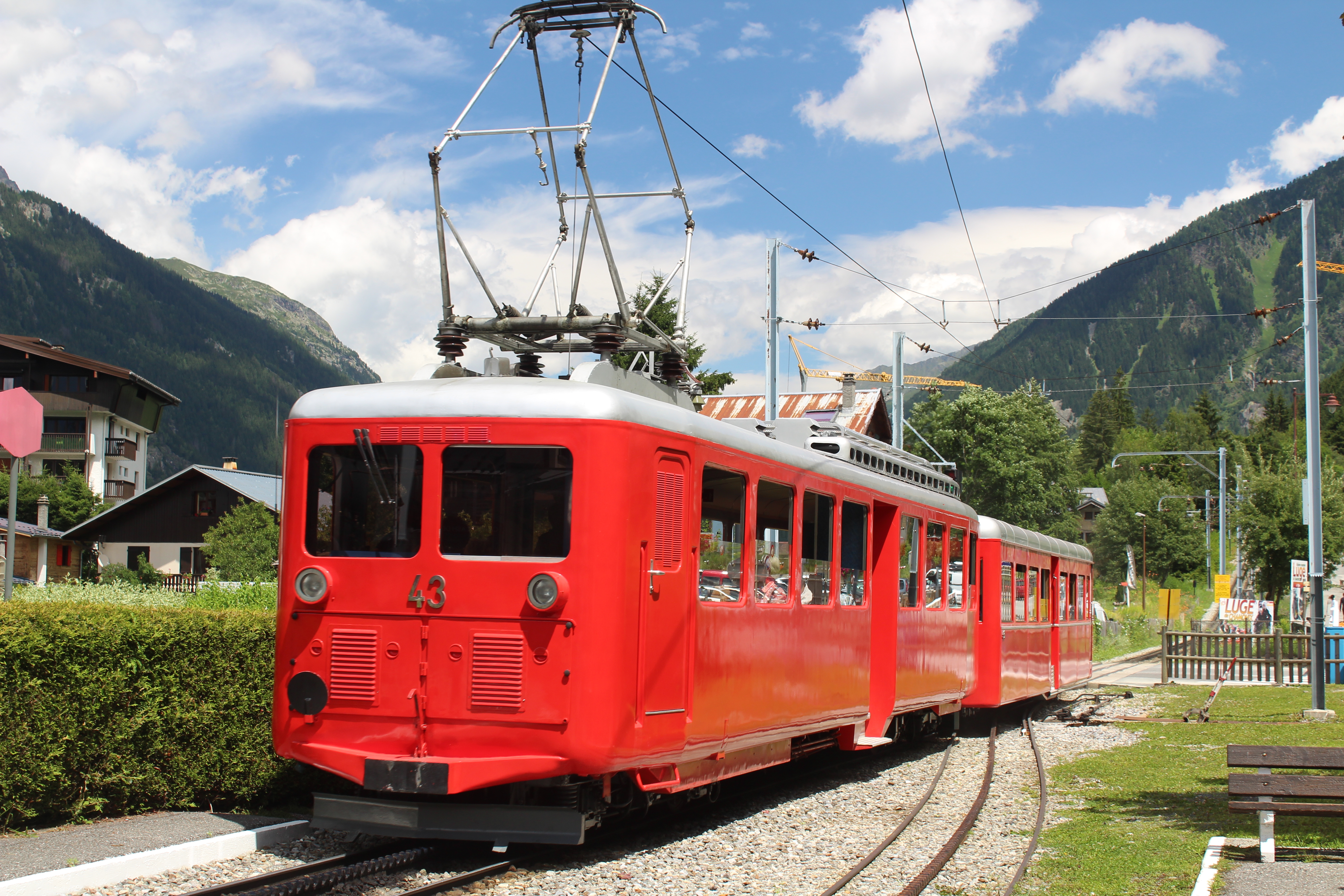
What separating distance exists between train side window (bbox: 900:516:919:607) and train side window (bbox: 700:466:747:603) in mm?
3762

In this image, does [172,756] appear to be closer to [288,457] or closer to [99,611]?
[99,611]

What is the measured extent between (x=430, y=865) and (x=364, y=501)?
2143 mm

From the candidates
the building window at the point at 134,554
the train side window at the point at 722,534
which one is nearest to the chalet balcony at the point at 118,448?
the building window at the point at 134,554

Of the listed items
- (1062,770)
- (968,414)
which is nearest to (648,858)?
(1062,770)

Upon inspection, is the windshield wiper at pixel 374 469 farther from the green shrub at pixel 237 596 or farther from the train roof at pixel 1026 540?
the train roof at pixel 1026 540

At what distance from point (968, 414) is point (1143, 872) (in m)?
56.8

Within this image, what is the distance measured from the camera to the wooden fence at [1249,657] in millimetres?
25766

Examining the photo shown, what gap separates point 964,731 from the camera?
56.1ft

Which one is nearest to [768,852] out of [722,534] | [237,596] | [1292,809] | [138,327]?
[722,534]

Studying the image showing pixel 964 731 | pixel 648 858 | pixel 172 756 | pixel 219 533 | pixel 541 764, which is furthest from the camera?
pixel 219 533

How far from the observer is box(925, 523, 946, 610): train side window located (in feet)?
42.9

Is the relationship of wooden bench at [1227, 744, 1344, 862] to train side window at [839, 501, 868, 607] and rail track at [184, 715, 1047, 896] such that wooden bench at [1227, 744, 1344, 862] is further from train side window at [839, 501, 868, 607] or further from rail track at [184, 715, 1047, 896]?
train side window at [839, 501, 868, 607]

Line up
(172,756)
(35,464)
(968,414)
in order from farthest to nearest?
(35,464) → (968,414) → (172,756)

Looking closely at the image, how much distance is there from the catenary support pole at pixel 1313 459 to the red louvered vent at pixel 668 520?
12837mm
